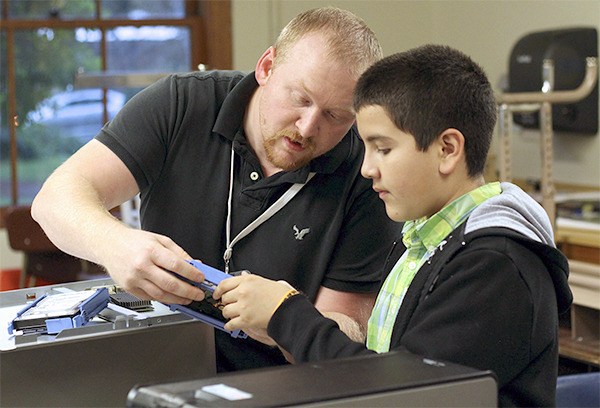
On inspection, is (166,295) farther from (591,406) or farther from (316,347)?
(591,406)

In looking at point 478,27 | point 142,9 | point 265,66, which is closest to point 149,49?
point 142,9

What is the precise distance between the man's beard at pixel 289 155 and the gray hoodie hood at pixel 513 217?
1.40ft

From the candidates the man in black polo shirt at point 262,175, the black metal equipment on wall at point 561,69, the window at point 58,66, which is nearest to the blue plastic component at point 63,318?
the man in black polo shirt at point 262,175

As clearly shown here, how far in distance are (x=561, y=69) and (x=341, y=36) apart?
8.69 ft

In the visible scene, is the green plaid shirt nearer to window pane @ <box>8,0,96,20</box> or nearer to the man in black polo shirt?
the man in black polo shirt

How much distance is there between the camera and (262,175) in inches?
60.4

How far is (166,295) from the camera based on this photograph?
1.11 metres

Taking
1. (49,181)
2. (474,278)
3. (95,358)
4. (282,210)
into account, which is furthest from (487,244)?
(49,181)

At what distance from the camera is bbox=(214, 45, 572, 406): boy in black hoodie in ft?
3.21

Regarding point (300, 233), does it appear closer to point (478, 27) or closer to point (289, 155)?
point (289, 155)

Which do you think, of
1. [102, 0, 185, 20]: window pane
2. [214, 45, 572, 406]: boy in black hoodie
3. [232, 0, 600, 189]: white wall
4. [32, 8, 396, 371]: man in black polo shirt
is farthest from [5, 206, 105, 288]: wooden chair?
[214, 45, 572, 406]: boy in black hoodie

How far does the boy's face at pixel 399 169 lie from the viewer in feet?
3.56

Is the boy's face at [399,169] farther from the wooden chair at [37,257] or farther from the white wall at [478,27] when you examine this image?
the wooden chair at [37,257]

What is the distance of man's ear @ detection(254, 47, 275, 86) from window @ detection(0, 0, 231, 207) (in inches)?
128
